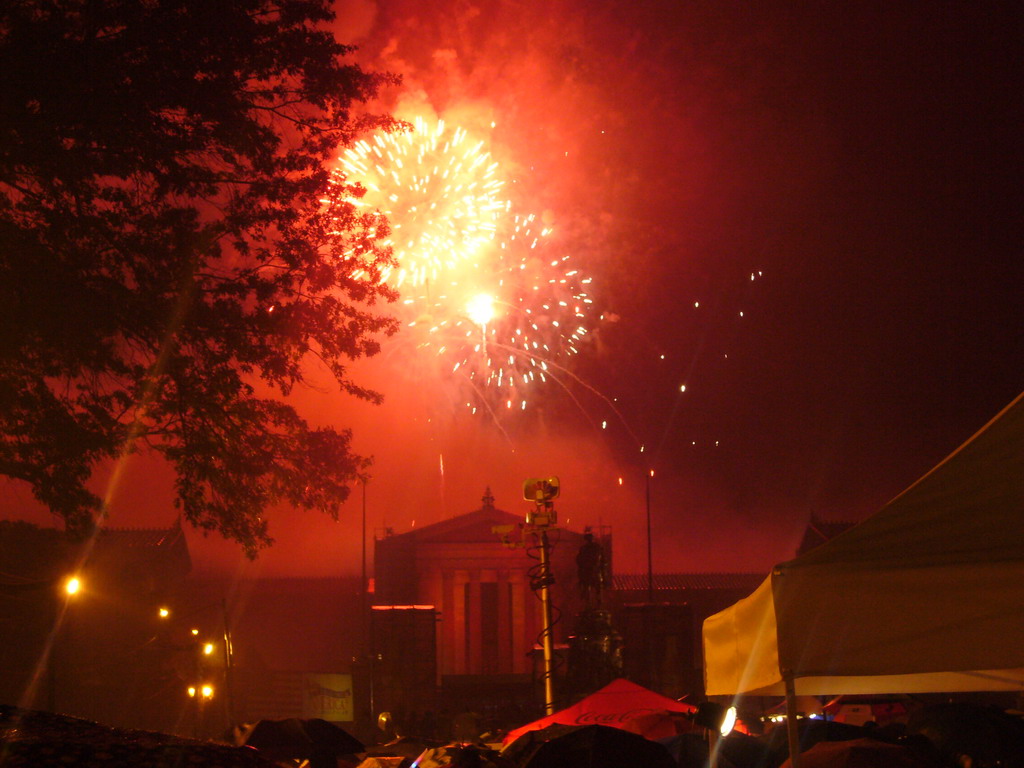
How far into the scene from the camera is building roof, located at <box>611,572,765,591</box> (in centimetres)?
5228

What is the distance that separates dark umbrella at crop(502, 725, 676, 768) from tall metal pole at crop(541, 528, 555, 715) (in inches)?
257

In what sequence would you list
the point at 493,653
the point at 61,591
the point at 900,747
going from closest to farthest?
the point at 900,747, the point at 61,591, the point at 493,653

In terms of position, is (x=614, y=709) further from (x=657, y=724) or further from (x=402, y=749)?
(x=402, y=749)

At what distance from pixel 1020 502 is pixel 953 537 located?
280 mm

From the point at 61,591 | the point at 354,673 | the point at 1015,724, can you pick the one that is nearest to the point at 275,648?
the point at 354,673

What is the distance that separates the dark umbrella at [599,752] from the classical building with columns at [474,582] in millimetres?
42014

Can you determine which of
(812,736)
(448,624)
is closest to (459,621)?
(448,624)

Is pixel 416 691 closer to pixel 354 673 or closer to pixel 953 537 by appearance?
pixel 354 673

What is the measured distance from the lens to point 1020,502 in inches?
146

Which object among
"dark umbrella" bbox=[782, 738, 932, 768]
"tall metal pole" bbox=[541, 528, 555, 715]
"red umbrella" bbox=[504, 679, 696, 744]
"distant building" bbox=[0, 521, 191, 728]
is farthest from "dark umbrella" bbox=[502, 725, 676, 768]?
"distant building" bbox=[0, 521, 191, 728]

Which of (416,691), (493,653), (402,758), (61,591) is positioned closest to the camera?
(402,758)

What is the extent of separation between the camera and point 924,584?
146 inches

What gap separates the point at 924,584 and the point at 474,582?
47.1 m

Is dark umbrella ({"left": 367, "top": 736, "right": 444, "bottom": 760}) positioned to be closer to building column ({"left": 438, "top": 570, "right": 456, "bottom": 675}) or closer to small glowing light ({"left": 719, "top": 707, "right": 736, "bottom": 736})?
small glowing light ({"left": 719, "top": 707, "right": 736, "bottom": 736})
